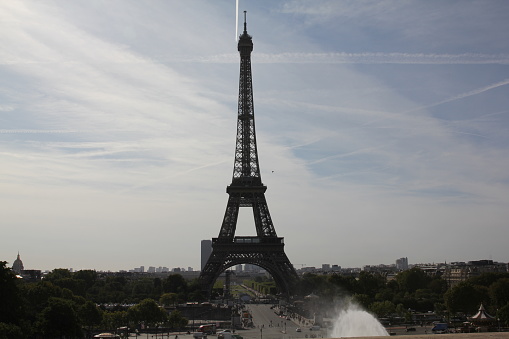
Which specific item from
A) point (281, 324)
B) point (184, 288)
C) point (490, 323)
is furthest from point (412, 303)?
point (184, 288)

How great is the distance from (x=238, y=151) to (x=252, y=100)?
8804 mm

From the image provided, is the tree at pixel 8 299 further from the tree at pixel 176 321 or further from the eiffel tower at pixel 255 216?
the eiffel tower at pixel 255 216

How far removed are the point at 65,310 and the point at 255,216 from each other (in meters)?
52.5

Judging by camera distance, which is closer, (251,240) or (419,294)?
(251,240)

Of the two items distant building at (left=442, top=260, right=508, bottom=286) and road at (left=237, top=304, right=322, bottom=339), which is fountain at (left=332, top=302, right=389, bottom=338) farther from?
distant building at (left=442, top=260, right=508, bottom=286)

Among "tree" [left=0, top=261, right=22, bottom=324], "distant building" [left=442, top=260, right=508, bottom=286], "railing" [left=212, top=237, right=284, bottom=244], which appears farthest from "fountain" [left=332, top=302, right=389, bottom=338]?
"distant building" [left=442, top=260, right=508, bottom=286]

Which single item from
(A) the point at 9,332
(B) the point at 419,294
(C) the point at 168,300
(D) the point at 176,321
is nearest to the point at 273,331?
(D) the point at 176,321

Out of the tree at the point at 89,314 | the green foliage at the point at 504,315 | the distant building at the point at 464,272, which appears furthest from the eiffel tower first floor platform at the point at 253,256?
the distant building at the point at 464,272

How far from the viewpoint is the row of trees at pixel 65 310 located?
1960 inches

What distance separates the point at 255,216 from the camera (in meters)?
104

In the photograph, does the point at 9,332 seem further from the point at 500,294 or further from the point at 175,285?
the point at 175,285

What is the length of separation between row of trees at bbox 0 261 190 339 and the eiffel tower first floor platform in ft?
25.3

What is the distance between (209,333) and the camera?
6994 cm

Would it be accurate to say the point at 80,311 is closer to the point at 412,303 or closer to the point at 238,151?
the point at 238,151
